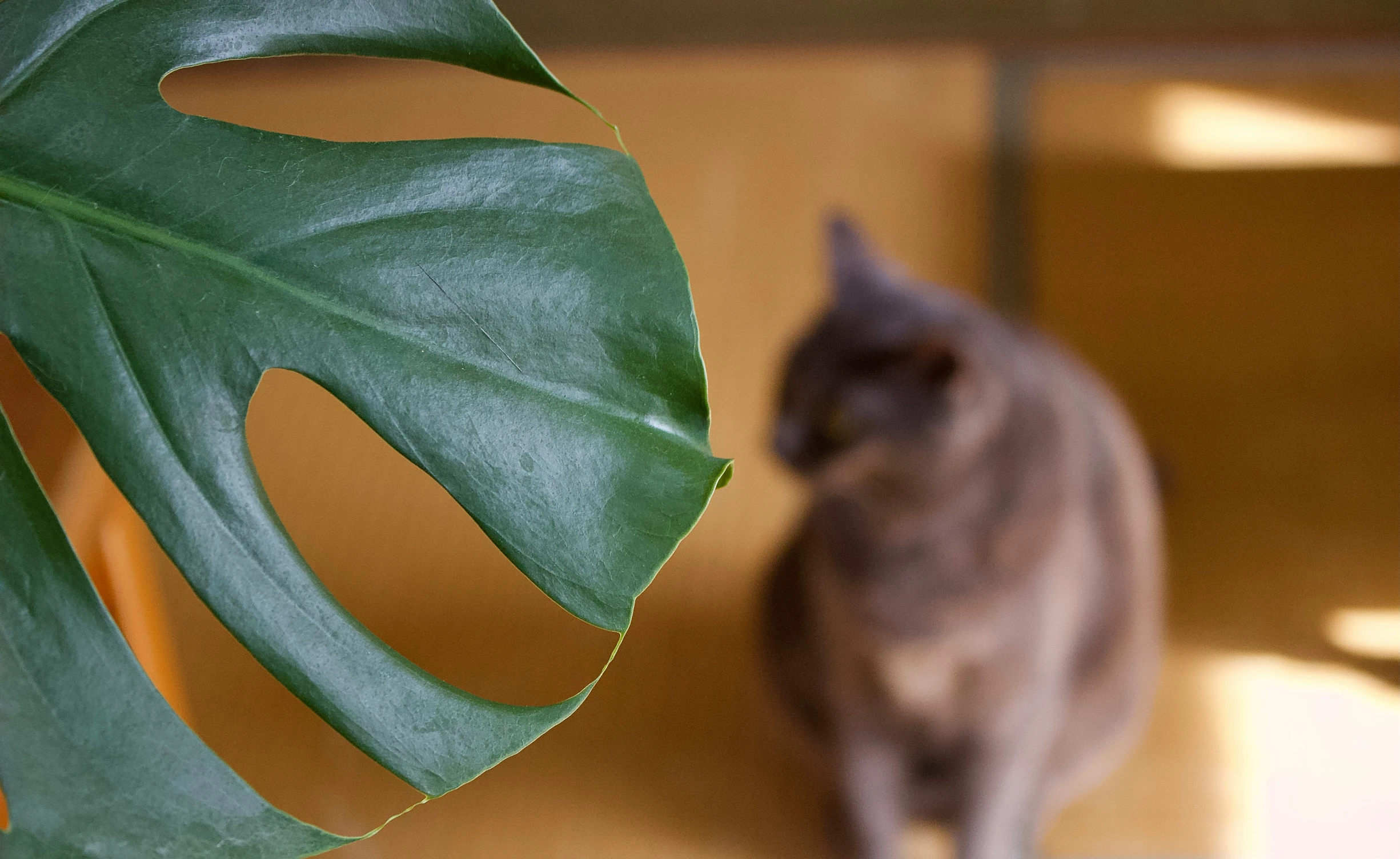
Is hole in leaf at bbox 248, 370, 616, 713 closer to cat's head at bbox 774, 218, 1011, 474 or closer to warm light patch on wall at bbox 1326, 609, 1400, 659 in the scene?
cat's head at bbox 774, 218, 1011, 474

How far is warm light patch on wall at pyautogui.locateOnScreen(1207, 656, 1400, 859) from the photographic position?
106 cm

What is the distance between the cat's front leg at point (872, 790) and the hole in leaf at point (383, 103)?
88 centimetres

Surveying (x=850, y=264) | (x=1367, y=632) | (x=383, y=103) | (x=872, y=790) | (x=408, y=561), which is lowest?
(x=872, y=790)

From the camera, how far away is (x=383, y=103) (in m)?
1.65

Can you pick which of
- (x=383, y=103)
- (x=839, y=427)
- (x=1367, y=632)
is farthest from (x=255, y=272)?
(x=383, y=103)

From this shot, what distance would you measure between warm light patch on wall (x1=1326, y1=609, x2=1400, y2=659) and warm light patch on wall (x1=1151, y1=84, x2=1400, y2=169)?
22.5 inches

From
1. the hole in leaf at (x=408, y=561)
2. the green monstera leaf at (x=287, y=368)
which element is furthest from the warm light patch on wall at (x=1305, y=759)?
the green monstera leaf at (x=287, y=368)

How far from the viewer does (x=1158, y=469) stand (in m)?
1.25

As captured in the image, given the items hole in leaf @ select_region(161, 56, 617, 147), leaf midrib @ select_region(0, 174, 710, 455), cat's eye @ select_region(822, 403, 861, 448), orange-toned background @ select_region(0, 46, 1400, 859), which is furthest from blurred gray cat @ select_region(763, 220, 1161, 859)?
hole in leaf @ select_region(161, 56, 617, 147)

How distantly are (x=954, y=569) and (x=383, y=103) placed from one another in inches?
44.3

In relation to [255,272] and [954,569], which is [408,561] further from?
[255,272]

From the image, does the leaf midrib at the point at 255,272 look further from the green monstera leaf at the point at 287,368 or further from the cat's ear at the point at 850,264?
the cat's ear at the point at 850,264

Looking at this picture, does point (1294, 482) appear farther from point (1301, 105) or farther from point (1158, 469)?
point (1301, 105)

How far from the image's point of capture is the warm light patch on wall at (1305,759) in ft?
3.49
